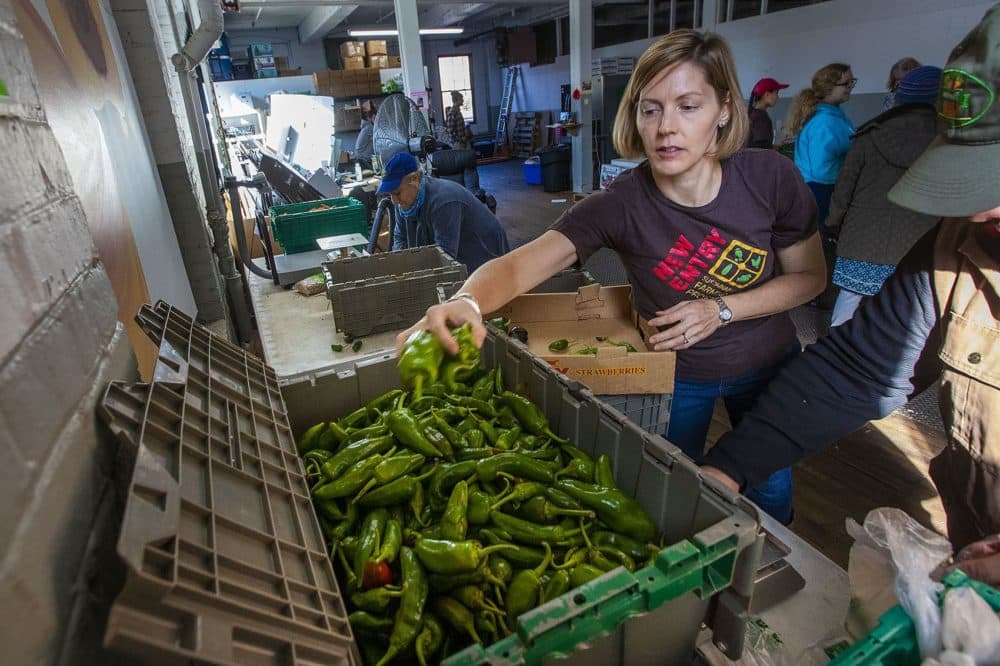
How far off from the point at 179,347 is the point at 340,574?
0.60m

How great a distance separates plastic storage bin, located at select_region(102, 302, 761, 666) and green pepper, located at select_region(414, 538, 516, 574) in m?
0.25

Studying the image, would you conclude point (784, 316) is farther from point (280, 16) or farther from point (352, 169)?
point (280, 16)

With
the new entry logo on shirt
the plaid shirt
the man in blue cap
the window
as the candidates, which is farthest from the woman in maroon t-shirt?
the window

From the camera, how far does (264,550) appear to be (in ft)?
2.80

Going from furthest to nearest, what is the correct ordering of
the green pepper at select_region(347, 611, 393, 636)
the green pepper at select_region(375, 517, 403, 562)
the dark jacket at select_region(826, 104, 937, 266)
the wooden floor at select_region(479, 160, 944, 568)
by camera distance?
the dark jacket at select_region(826, 104, 937, 266) < the wooden floor at select_region(479, 160, 944, 568) < the green pepper at select_region(375, 517, 403, 562) < the green pepper at select_region(347, 611, 393, 636)

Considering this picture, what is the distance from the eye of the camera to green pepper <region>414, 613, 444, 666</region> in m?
1.08

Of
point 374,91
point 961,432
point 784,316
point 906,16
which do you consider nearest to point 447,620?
point 961,432

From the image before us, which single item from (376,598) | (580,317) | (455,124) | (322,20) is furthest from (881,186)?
(455,124)

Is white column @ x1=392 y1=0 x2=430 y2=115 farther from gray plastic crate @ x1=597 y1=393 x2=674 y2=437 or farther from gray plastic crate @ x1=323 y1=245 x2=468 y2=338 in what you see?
gray plastic crate @ x1=597 y1=393 x2=674 y2=437

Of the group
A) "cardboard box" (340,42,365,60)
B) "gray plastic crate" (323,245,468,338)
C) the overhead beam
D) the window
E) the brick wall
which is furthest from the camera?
the window

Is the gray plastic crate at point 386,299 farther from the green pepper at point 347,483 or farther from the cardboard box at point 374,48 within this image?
the cardboard box at point 374,48

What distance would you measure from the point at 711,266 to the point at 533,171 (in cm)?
1159

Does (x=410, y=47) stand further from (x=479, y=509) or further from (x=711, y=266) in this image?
(x=479, y=509)

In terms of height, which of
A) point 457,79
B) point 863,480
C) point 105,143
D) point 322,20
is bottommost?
point 863,480
